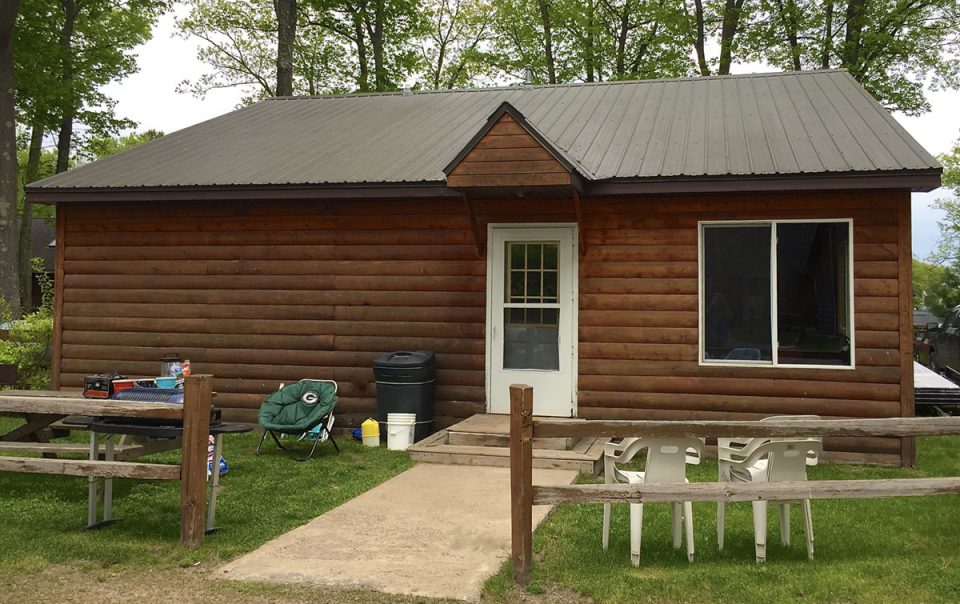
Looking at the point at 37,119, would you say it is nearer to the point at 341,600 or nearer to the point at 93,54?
the point at 93,54

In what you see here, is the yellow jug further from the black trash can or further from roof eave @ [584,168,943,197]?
roof eave @ [584,168,943,197]

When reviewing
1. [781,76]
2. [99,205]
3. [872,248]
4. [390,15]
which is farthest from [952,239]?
[99,205]

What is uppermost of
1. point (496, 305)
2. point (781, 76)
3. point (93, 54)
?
point (93, 54)

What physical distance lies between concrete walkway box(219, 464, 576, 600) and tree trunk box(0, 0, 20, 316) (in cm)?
1200

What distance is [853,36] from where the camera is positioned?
21.0m

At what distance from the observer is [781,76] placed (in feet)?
37.7

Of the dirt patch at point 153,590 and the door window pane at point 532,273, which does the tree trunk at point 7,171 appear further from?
the dirt patch at point 153,590

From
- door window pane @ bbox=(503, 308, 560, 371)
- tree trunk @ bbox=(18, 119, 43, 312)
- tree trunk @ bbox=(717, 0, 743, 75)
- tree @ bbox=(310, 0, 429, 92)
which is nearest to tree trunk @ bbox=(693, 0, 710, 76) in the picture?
tree trunk @ bbox=(717, 0, 743, 75)

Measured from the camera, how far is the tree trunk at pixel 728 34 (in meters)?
21.6

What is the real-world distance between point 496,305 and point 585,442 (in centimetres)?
187

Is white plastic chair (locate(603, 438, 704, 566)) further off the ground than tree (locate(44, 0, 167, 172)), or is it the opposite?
tree (locate(44, 0, 167, 172))

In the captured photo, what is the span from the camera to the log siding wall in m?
8.07

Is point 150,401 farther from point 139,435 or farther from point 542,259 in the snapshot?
point 542,259

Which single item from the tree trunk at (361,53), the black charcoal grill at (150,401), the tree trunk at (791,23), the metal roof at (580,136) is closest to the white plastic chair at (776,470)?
the black charcoal grill at (150,401)
